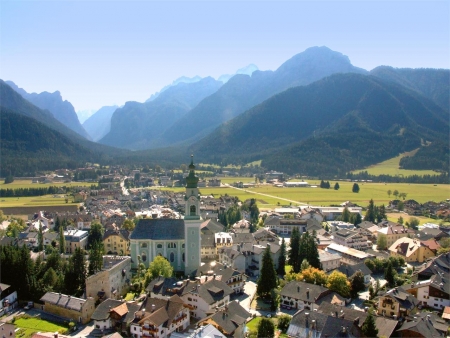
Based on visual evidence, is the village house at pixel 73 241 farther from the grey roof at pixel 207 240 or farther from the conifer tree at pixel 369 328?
the conifer tree at pixel 369 328

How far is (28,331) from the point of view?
37875mm

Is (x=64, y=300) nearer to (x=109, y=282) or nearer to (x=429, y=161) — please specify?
(x=109, y=282)

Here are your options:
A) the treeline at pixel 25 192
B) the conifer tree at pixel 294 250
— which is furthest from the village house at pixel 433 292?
the treeline at pixel 25 192

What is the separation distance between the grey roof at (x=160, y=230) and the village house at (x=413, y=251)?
32.8m

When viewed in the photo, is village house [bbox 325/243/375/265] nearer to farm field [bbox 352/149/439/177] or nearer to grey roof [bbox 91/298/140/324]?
grey roof [bbox 91/298/140/324]

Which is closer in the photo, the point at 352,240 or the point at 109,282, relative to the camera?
the point at 109,282

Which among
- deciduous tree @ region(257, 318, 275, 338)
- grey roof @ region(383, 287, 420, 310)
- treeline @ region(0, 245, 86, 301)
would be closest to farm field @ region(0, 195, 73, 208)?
treeline @ region(0, 245, 86, 301)

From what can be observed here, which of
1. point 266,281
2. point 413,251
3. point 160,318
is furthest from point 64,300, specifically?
point 413,251

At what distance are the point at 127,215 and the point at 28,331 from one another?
59075 millimetres

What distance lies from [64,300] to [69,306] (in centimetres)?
102

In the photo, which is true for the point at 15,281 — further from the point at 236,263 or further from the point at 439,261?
the point at 439,261

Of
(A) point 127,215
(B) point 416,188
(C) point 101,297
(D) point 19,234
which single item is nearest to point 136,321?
(C) point 101,297

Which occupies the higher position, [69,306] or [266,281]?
[266,281]

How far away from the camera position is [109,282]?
44.7 meters
